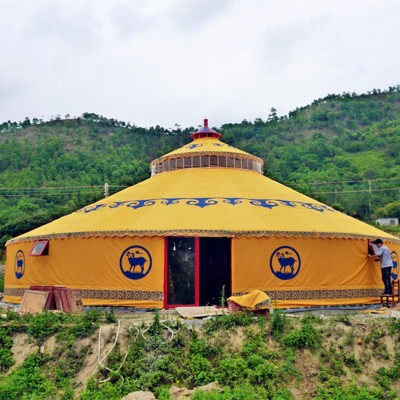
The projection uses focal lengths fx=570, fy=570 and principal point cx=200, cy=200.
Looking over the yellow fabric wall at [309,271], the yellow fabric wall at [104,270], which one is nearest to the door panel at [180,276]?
the yellow fabric wall at [104,270]

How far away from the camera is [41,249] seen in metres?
10.6

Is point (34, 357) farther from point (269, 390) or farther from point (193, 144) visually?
point (193, 144)

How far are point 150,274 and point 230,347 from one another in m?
3.07

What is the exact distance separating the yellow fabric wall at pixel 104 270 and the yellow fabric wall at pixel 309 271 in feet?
4.43

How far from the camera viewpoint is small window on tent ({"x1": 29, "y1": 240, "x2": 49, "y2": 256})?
10562 mm

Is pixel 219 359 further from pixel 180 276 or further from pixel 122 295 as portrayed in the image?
pixel 122 295

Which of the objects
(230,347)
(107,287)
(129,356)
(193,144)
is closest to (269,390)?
(230,347)

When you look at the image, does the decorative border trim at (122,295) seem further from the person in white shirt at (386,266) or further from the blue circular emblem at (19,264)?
the person in white shirt at (386,266)

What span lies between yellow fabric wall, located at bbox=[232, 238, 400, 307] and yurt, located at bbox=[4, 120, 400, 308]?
17 mm

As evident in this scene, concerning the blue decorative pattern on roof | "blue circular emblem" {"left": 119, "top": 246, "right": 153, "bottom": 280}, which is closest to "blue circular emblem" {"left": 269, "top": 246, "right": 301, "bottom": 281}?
the blue decorative pattern on roof

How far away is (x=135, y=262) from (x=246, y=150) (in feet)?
81.4

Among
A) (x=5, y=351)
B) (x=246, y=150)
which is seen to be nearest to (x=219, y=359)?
(x=5, y=351)

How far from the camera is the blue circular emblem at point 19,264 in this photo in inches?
455

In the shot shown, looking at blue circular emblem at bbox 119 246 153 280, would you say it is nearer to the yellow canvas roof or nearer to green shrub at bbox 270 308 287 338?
the yellow canvas roof
